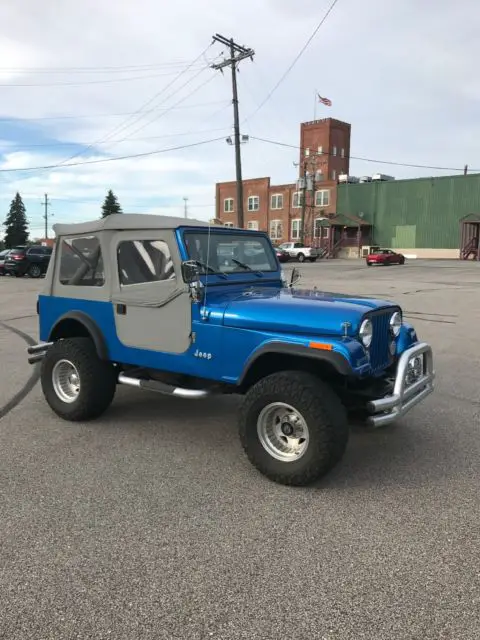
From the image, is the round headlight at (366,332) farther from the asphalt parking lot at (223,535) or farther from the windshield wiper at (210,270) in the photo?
the windshield wiper at (210,270)

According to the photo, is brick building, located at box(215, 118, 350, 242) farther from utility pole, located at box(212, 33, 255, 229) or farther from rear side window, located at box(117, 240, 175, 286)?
rear side window, located at box(117, 240, 175, 286)

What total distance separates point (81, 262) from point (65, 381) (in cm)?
121

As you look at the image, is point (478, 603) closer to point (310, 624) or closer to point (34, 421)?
point (310, 624)

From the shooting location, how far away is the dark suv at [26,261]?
27.4m

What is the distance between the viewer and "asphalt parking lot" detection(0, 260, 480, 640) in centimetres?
249

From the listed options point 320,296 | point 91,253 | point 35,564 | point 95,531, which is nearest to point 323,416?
point 320,296

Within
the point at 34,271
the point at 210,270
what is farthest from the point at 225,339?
the point at 34,271

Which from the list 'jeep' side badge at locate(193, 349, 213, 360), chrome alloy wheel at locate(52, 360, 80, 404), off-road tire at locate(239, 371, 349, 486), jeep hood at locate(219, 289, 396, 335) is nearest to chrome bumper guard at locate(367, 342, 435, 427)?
off-road tire at locate(239, 371, 349, 486)

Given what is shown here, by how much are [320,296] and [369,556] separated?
2193mm

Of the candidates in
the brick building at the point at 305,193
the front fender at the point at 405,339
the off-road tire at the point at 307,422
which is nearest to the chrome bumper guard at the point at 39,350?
the off-road tire at the point at 307,422

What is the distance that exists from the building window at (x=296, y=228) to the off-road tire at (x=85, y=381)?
195 ft

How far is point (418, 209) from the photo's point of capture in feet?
175

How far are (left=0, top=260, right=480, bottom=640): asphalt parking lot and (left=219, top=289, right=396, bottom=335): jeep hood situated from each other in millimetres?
1135

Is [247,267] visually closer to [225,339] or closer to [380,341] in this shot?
[225,339]
